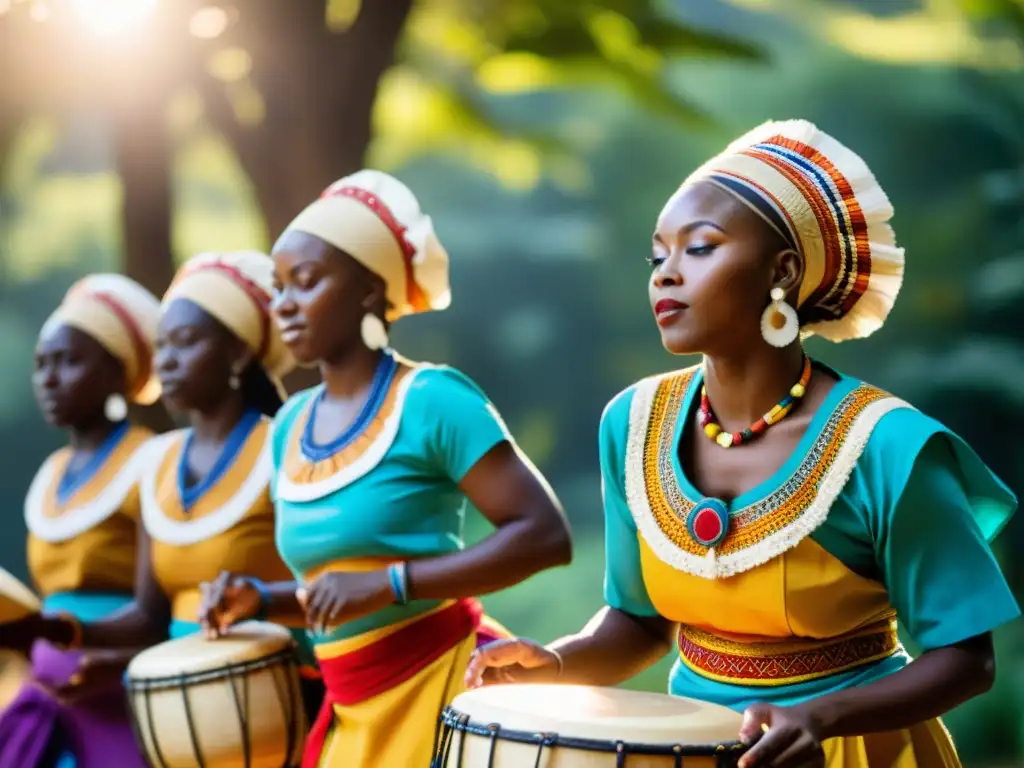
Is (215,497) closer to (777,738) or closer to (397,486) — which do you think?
(397,486)

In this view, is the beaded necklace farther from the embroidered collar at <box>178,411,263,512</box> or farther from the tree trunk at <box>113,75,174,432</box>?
the tree trunk at <box>113,75,174,432</box>

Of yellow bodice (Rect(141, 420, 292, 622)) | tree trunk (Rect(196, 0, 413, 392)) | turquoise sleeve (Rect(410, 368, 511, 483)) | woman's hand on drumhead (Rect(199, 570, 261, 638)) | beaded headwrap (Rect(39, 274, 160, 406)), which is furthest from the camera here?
tree trunk (Rect(196, 0, 413, 392))

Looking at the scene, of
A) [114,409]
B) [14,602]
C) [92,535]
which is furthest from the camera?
[114,409]

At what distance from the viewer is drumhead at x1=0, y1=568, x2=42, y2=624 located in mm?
3697

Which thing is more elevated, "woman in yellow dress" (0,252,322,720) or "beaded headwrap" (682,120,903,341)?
"beaded headwrap" (682,120,903,341)

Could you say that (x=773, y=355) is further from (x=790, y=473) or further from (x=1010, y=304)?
(x=1010, y=304)

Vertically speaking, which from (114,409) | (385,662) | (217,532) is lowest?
(385,662)

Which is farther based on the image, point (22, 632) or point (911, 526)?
point (22, 632)

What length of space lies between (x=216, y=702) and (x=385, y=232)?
111 cm

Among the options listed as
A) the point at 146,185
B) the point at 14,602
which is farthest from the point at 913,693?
the point at 146,185

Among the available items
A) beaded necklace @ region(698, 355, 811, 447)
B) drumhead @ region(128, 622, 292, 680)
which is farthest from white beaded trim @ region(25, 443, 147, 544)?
beaded necklace @ region(698, 355, 811, 447)

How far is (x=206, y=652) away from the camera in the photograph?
3.19 meters

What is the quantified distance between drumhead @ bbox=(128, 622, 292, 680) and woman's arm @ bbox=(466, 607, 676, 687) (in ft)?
3.15

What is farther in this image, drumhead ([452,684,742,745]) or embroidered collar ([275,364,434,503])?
embroidered collar ([275,364,434,503])
